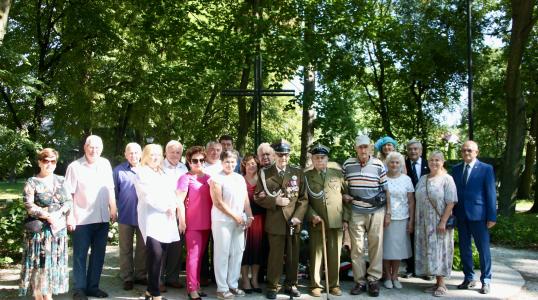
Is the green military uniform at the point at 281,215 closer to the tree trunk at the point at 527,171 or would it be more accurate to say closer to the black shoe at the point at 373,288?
the black shoe at the point at 373,288

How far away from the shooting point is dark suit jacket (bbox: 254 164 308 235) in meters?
6.02

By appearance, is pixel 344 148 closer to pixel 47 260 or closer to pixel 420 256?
pixel 420 256

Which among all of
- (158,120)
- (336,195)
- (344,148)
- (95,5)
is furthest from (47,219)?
(158,120)

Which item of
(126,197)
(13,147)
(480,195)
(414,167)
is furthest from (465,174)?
(13,147)

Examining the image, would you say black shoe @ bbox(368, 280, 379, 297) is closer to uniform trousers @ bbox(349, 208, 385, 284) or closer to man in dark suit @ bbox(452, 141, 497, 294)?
uniform trousers @ bbox(349, 208, 385, 284)

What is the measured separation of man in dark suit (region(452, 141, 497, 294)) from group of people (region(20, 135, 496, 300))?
0.5 inches

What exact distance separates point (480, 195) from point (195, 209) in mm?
3708

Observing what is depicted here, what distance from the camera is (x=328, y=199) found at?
6.13 m

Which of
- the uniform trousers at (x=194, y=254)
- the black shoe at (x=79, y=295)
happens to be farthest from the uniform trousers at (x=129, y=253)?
the uniform trousers at (x=194, y=254)

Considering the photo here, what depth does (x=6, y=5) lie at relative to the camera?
8062 millimetres

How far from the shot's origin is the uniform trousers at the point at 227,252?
588 centimetres

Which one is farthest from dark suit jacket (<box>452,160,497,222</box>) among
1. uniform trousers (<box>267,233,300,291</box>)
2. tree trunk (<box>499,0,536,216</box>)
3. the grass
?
the grass

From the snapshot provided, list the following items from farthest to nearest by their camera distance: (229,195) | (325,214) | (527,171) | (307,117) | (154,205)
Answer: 1. (527,171)
2. (307,117)
3. (325,214)
4. (229,195)
5. (154,205)

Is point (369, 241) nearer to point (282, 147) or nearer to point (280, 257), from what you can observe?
point (280, 257)
